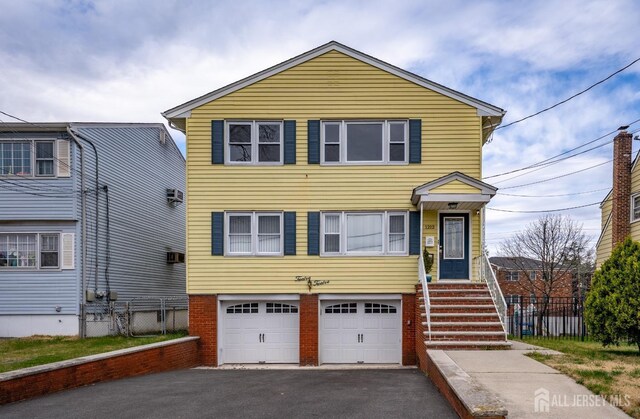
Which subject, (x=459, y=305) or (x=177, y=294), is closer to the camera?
(x=459, y=305)

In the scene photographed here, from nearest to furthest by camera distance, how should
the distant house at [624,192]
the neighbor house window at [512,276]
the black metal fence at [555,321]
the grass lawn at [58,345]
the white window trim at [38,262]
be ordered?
the grass lawn at [58,345] < the white window trim at [38,262] < the black metal fence at [555,321] < the distant house at [624,192] < the neighbor house window at [512,276]

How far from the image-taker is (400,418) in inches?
248

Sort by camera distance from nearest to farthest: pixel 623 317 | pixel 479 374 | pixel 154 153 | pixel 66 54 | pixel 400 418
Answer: pixel 400 418, pixel 479 374, pixel 623 317, pixel 66 54, pixel 154 153

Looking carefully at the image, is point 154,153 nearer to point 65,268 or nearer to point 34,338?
point 65,268

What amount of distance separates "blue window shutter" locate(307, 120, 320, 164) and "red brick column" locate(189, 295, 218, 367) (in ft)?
16.5

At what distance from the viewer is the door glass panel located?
563 inches

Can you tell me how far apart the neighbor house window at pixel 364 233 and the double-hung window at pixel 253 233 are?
1430mm

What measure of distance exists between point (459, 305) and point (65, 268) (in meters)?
12.1

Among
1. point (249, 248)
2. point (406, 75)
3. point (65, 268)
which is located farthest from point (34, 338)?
point (406, 75)

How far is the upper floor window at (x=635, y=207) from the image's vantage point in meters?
20.0

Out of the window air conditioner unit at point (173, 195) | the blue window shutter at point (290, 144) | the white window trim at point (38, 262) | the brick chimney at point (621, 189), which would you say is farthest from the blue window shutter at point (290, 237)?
the brick chimney at point (621, 189)

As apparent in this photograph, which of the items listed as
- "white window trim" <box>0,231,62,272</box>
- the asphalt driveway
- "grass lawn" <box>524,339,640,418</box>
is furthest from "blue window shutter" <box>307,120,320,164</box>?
"white window trim" <box>0,231,62,272</box>

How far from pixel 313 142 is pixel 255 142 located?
1.77m

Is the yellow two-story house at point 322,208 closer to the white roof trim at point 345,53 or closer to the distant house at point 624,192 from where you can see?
the white roof trim at point 345,53
